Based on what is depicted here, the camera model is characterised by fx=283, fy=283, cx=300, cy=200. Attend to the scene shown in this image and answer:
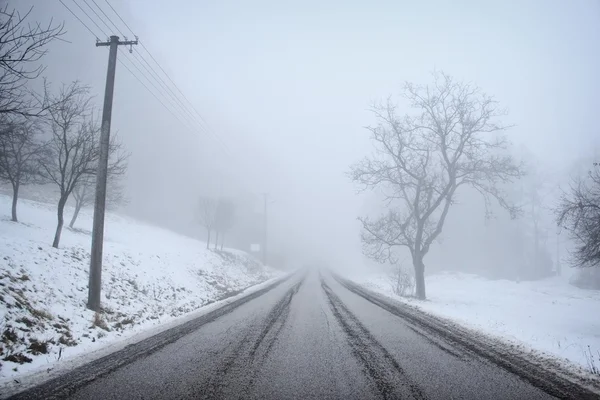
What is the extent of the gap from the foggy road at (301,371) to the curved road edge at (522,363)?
256 millimetres

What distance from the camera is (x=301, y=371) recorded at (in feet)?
13.9

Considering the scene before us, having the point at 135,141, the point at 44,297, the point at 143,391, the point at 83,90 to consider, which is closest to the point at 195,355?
the point at 143,391

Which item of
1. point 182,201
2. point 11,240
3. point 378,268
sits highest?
point 182,201

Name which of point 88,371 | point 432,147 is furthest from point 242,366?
point 432,147

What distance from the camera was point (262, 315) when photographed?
8.92 metres

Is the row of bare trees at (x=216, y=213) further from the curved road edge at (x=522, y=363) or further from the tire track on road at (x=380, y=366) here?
the curved road edge at (x=522, y=363)

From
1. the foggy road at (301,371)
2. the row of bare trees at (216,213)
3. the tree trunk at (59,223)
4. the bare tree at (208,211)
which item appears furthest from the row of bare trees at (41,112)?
the row of bare trees at (216,213)

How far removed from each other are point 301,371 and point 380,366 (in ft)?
4.10

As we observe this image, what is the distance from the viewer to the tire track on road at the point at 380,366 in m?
3.46

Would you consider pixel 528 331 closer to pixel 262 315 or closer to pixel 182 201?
pixel 262 315

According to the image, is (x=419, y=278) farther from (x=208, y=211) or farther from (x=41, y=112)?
(x=208, y=211)

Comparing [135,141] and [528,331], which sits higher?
[135,141]

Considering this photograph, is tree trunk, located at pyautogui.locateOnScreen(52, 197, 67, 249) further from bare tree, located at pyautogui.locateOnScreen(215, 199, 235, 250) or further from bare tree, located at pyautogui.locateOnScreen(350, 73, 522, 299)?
bare tree, located at pyautogui.locateOnScreen(215, 199, 235, 250)

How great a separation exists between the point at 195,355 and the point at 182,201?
87.4 metres
